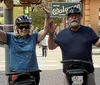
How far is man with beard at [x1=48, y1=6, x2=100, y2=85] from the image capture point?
532 centimetres

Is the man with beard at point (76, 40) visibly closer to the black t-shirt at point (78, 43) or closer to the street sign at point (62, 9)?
the black t-shirt at point (78, 43)

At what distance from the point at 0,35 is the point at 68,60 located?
1.10 m

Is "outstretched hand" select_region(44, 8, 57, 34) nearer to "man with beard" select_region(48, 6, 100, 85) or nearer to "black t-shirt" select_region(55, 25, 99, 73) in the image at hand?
"man with beard" select_region(48, 6, 100, 85)

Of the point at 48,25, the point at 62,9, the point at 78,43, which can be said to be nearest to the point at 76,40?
the point at 78,43

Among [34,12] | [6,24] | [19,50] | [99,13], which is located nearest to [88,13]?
[99,13]

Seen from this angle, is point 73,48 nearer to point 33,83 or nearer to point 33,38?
point 33,38

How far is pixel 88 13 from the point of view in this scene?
35750 millimetres

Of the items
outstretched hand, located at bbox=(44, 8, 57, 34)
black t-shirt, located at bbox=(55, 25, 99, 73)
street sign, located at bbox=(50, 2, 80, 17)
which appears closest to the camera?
black t-shirt, located at bbox=(55, 25, 99, 73)

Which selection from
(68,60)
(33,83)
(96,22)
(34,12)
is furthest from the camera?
→ (34,12)

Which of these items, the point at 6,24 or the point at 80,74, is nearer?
the point at 80,74

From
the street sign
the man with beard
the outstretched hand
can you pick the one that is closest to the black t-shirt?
the man with beard

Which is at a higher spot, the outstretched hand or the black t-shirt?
the outstretched hand

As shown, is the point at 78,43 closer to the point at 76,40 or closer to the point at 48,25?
the point at 76,40

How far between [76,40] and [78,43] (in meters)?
0.06
